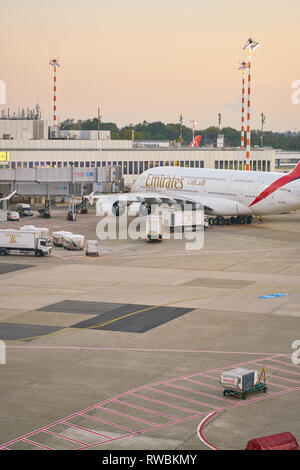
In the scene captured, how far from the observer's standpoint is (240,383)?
28.9m

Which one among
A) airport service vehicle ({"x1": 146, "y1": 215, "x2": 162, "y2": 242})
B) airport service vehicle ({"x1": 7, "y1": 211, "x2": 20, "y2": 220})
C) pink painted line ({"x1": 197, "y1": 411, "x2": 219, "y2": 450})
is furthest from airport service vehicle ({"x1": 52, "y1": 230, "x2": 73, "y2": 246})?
pink painted line ({"x1": 197, "y1": 411, "x2": 219, "y2": 450})

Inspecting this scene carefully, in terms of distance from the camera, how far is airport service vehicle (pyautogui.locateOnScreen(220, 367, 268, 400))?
28969 mm

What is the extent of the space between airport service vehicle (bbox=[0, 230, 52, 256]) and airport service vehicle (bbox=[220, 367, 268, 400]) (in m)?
37.7

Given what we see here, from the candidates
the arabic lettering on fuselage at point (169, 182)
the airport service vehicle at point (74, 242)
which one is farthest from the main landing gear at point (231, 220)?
the airport service vehicle at point (74, 242)

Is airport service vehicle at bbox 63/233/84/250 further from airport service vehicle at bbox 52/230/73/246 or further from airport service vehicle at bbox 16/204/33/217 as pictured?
airport service vehicle at bbox 16/204/33/217

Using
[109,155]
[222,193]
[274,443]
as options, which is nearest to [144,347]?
[274,443]

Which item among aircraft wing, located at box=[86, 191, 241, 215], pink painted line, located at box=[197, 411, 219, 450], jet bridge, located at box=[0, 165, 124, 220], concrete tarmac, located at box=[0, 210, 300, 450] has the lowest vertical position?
pink painted line, located at box=[197, 411, 219, 450]

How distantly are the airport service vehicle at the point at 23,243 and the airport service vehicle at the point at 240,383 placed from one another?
37693 millimetres

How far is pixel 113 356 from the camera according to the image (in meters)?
34.6

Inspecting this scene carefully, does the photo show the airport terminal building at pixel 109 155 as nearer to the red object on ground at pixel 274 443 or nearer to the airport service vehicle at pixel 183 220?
the airport service vehicle at pixel 183 220

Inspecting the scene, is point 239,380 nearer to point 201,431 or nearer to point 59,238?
point 201,431

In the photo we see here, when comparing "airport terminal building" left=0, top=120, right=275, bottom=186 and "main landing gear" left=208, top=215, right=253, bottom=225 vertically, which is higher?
"airport terminal building" left=0, top=120, right=275, bottom=186

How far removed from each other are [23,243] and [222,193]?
2840 cm
